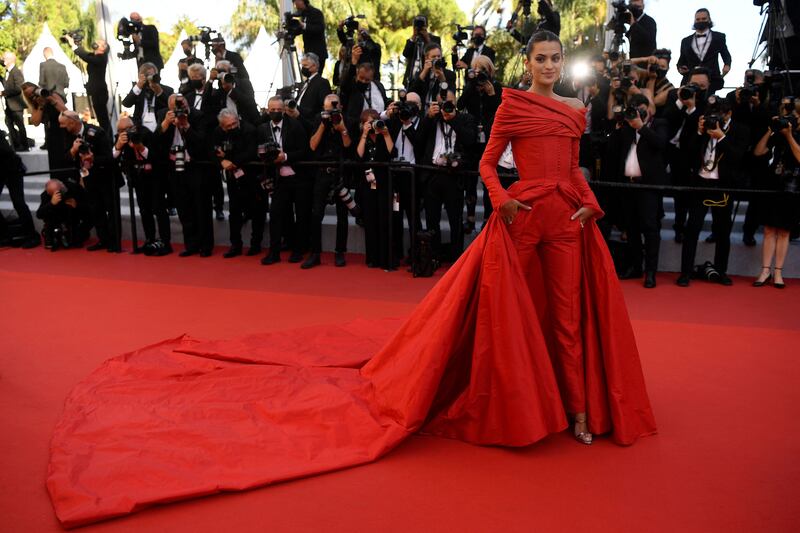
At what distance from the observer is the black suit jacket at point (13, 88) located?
36.8ft

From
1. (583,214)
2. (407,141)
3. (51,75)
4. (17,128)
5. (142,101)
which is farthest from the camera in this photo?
(17,128)

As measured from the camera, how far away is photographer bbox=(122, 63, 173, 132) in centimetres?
812

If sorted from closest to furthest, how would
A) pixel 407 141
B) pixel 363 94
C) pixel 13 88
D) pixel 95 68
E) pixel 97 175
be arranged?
pixel 407 141 < pixel 363 94 < pixel 97 175 < pixel 95 68 < pixel 13 88

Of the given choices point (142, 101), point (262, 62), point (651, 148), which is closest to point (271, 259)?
point (142, 101)

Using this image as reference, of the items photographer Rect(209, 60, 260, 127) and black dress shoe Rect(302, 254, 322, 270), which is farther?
photographer Rect(209, 60, 260, 127)

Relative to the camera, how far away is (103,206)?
26.5 ft

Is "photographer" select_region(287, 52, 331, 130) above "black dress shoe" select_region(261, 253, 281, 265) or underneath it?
above

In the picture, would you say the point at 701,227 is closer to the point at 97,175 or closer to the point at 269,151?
the point at 269,151

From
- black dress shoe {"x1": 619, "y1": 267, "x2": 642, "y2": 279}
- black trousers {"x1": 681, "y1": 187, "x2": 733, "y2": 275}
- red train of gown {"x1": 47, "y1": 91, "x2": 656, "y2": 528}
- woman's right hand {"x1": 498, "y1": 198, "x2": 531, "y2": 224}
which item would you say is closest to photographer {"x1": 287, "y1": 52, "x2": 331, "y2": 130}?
black dress shoe {"x1": 619, "y1": 267, "x2": 642, "y2": 279}

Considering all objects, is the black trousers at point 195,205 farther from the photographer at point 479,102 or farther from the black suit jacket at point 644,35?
the black suit jacket at point 644,35

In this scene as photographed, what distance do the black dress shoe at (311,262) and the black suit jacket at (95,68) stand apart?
507 cm

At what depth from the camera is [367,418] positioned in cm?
331

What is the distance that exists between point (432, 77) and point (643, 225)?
2.64 metres

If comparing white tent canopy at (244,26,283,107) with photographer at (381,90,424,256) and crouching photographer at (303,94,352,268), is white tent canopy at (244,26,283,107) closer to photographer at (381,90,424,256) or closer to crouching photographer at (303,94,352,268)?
crouching photographer at (303,94,352,268)
